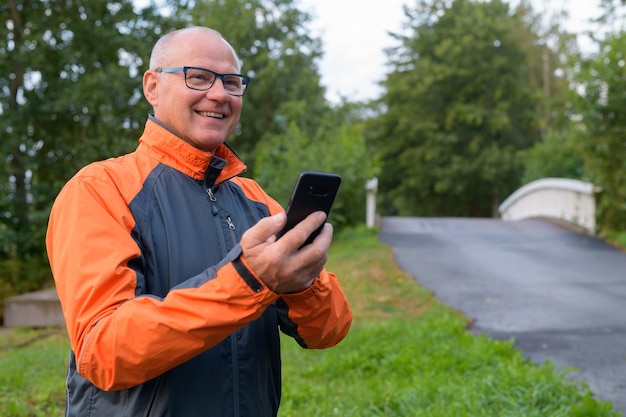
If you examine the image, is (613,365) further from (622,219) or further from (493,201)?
(493,201)

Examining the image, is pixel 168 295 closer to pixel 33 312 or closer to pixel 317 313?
pixel 317 313

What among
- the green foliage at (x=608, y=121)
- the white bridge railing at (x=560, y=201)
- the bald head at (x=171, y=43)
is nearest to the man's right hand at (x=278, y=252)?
the bald head at (x=171, y=43)

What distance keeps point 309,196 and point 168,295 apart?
38cm

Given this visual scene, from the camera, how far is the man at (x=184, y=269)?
1.45 meters

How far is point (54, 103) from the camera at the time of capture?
1150cm

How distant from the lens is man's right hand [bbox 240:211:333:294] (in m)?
1.43

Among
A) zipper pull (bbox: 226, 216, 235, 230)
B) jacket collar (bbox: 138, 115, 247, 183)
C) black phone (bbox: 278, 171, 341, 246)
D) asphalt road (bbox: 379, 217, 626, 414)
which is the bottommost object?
asphalt road (bbox: 379, 217, 626, 414)

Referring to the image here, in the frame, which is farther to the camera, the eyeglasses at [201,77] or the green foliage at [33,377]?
the green foliage at [33,377]

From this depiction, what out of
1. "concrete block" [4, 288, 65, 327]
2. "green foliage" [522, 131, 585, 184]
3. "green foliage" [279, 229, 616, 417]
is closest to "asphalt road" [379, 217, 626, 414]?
"green foliage" [279, 229, 616, 417]

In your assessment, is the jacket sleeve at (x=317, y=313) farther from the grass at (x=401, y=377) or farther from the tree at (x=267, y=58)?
the tree at (x=267, y=58)

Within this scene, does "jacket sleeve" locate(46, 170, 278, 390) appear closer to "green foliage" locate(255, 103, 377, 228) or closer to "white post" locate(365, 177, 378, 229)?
"green foliage" locate(255, 103, 377, 228)

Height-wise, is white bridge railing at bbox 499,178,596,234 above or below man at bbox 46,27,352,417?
below

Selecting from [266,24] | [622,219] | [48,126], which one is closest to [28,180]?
[48,126]

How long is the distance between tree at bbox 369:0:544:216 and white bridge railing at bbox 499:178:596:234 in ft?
35.5
